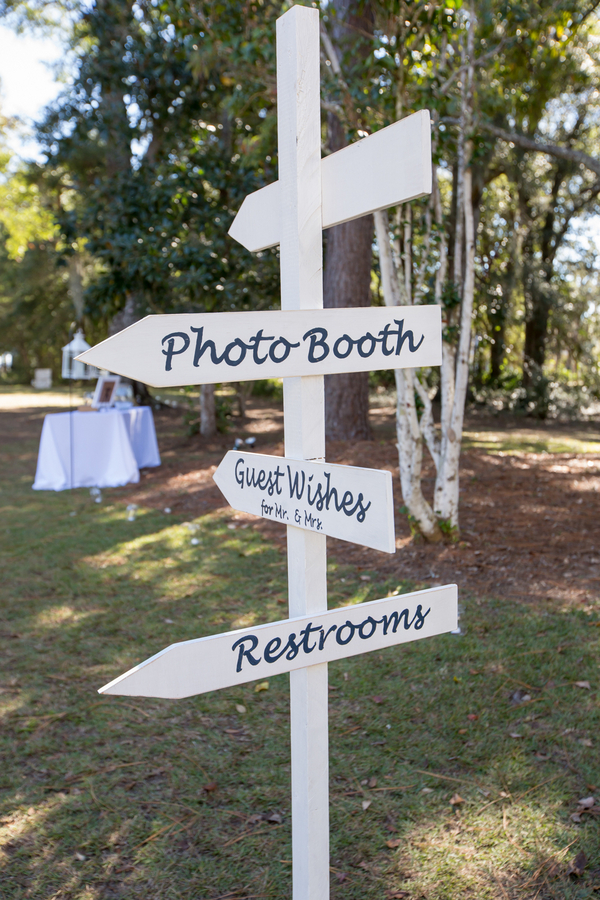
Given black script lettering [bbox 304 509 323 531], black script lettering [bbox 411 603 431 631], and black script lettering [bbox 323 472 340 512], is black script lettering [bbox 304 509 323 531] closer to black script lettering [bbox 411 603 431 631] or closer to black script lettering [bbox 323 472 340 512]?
black script lettering [bbox 323 472 340 512]

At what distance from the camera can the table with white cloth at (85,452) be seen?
8492 millimetres

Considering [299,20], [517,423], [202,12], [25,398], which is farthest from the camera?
[25,398]

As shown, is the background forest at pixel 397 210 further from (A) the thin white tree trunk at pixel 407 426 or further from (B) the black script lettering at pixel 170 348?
(B) the black script lettering at pixel 170 348

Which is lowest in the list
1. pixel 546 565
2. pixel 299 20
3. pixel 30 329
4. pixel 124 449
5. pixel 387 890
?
pixel 387 890

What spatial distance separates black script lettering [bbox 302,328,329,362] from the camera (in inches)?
61.3

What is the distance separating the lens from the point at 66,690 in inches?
134

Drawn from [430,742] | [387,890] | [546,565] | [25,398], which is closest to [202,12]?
[546,565]

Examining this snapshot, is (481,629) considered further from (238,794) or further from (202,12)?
(202,12)

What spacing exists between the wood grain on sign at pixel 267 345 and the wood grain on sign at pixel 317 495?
0.82 ft

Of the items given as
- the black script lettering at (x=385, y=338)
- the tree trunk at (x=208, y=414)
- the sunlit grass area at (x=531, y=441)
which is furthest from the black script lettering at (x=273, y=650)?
the tree trunk at (x=208, y=414)

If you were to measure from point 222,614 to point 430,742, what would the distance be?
5.63 ft

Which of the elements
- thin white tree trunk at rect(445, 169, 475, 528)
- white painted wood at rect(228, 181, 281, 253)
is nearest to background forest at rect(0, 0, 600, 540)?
thin white tree trunk at rect(445, 169, 475, 528)

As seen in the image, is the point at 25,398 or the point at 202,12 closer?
the point at 202,12

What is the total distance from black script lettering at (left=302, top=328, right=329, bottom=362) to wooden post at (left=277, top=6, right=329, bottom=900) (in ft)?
0.22
